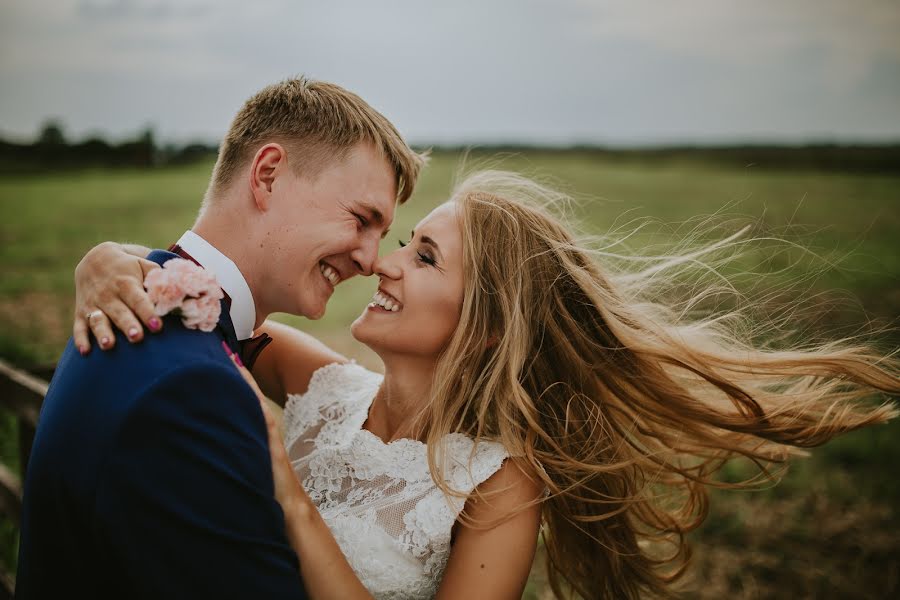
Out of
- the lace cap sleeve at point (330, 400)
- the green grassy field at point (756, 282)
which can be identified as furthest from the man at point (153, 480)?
the green grassy field at point (756, 282)

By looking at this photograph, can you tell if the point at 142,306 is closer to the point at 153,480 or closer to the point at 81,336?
the point at 81,336

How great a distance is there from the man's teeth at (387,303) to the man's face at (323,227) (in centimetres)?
16

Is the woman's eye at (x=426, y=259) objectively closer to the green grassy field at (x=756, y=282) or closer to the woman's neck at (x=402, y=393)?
the woman's neck at (x=402, y=393)

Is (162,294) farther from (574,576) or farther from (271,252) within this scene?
(574,576)

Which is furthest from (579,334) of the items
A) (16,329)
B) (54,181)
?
(54,181)

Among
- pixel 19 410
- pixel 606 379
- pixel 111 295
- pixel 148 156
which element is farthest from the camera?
pixel 148 156

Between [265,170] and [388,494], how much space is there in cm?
148

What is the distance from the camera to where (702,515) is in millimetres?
3277

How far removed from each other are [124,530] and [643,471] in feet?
7.77

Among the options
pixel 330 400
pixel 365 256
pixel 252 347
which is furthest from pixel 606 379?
pixel 252 347

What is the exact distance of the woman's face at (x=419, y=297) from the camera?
299 centimetres

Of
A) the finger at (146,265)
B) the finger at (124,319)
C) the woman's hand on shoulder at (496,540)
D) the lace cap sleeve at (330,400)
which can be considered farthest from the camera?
the lace cap sleeve at (330,400)

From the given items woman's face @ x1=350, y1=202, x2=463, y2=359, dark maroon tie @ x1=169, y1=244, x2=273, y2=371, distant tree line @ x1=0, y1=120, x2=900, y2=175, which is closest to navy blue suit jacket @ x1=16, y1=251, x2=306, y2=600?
dark maroon tie @ x1=169, y1=244, x2=273, y2=371

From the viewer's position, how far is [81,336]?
77.5 inches
